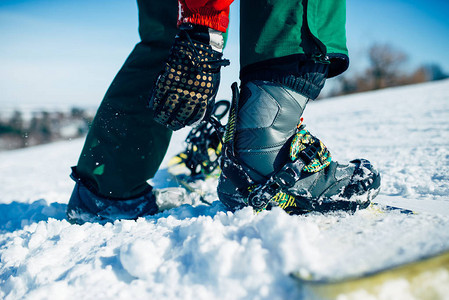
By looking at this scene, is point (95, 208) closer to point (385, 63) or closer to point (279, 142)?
point (279, 142)

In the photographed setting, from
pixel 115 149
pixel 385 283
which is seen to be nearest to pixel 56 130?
pixel 115 149

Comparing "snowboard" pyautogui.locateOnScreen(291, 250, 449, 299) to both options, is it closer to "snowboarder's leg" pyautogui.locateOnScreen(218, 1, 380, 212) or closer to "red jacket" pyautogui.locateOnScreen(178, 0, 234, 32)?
"snowboarder's leg" pyautogui.locateOnScreen(218, 1, 380, 212)

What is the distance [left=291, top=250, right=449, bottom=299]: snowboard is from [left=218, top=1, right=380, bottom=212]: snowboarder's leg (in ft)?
1.45

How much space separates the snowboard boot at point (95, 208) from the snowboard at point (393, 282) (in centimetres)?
94

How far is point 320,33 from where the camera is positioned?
88 cm

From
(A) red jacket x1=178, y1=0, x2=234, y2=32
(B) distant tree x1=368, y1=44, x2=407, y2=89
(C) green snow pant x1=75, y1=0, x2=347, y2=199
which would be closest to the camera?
(A) red jacket x1=178, y1=0, x2=234, y2=32

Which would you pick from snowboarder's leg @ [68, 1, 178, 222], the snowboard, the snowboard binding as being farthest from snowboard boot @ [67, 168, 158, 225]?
the snowboard

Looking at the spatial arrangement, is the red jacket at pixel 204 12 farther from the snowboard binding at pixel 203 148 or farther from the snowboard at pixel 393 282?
the snowboard binding at pixel 203 148

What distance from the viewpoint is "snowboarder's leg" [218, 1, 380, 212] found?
898mm

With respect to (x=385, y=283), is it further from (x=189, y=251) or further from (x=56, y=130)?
(x=56, y=130)

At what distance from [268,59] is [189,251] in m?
0.61

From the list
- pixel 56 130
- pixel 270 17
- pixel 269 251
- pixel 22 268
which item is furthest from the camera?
pixel 56 130

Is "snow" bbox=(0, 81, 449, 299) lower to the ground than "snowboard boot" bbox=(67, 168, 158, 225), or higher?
higher

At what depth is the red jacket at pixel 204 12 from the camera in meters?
0.83
